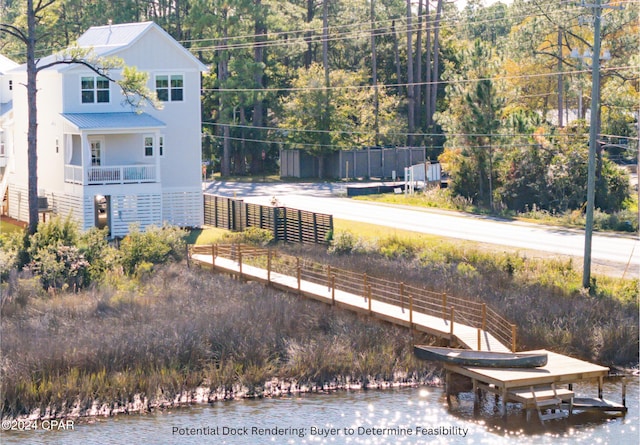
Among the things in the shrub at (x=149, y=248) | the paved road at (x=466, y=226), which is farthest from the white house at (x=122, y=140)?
the paved road at (x=466, y=226)

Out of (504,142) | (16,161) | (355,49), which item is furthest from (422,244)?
(355,49)

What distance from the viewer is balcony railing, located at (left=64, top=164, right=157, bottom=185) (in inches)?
1836

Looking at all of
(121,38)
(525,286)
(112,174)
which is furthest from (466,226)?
(121,38)

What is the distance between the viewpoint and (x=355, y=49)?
9094 cm

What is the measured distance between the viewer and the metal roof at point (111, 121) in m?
Answer: 46.4

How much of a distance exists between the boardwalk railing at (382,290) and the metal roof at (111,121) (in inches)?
347

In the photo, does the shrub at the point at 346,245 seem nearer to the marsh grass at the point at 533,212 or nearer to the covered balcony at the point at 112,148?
the covered balcony at the point at 112,148

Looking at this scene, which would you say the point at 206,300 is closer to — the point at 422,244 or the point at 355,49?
the point at 422,244

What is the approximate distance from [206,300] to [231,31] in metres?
41.2

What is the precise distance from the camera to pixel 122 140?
49.3m

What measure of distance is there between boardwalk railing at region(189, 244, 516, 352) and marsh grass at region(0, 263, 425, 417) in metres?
1.38

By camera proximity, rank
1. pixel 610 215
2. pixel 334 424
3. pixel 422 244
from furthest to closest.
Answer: pixel 610 215, pixel 422 244, pixel 334 424

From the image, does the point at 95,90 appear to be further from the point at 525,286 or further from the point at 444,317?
the point at 444,317

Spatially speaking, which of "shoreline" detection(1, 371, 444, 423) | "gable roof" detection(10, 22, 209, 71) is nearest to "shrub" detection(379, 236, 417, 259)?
"shoreline" detection(1, 371, 444, 423)
